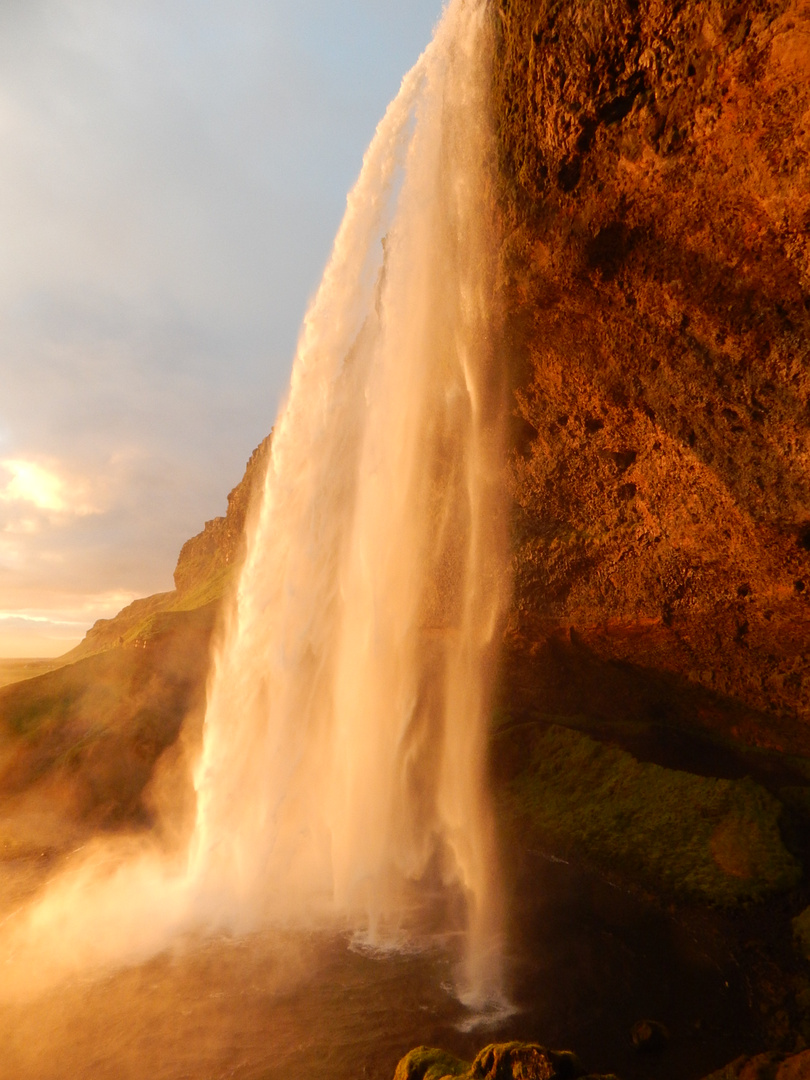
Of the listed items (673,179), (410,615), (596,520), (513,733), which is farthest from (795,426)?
(513,733)

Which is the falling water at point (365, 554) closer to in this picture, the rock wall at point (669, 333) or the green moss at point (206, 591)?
the rock wall at point (669, 333)

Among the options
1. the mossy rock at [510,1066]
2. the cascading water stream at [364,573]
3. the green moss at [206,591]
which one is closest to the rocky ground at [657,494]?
the mossy rock at [510,1066]

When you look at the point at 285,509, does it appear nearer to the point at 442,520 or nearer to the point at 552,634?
the point at 442,520

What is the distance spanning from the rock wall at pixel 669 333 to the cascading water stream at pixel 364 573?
5.23ft


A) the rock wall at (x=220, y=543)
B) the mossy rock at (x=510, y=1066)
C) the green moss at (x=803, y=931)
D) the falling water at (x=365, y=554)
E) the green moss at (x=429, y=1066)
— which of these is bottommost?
the green moss at (x=803, y=931)

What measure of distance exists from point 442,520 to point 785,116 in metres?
13.9

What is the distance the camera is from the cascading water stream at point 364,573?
14.0 metres

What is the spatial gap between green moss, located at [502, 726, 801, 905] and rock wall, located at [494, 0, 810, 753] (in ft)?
10.1

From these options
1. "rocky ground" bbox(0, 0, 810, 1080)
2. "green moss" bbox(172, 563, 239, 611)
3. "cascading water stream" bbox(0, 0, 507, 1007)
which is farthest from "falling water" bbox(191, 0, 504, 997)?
"green moss" bbox(172, 563, 239, 611)

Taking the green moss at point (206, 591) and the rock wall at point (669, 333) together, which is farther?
the green moss at point (206, 591)

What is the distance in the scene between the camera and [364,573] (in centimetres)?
1698

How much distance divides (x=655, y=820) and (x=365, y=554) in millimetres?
10073

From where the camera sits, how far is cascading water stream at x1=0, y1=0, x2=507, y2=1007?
14.0 meters

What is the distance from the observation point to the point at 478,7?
12.9m
